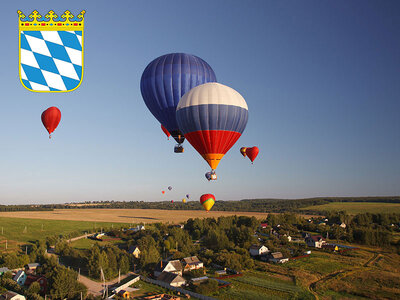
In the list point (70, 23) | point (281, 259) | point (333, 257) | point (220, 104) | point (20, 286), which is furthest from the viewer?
point (333, 257)

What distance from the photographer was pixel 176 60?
134 ft

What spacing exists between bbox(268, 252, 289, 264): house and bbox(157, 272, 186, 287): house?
58.3 ft

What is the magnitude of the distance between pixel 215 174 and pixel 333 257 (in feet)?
109

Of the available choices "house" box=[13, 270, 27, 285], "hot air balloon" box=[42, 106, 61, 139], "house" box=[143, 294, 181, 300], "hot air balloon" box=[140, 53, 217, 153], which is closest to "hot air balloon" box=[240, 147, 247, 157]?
"hot air balloon" box=[140, 53, 217, 153]

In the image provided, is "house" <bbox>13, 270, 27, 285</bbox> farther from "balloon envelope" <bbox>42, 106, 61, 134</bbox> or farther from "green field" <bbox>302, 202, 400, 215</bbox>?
"green field" <bbox>302, 202, 400, 215</bbox>

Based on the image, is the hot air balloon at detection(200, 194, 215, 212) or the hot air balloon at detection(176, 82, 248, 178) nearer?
the hot air balloon at detection(176, 82, 248, 178)

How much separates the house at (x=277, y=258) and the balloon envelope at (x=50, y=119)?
122ft

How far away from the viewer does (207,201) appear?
5153cm

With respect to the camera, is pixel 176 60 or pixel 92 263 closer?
pixel 176 60

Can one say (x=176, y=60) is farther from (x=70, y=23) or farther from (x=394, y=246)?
(x=394, y=246)

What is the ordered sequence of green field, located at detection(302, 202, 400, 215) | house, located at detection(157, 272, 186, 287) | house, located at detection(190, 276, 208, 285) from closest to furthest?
house, located at detection(190, 276, 208, 285)
house, located at detection(157, 272, 186, 287)
green field, located at detection(302, 202, 400, 215)

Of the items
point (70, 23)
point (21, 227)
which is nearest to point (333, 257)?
point (70, 23)

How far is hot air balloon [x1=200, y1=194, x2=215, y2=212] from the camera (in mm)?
51094

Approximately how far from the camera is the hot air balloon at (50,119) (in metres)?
38.7
